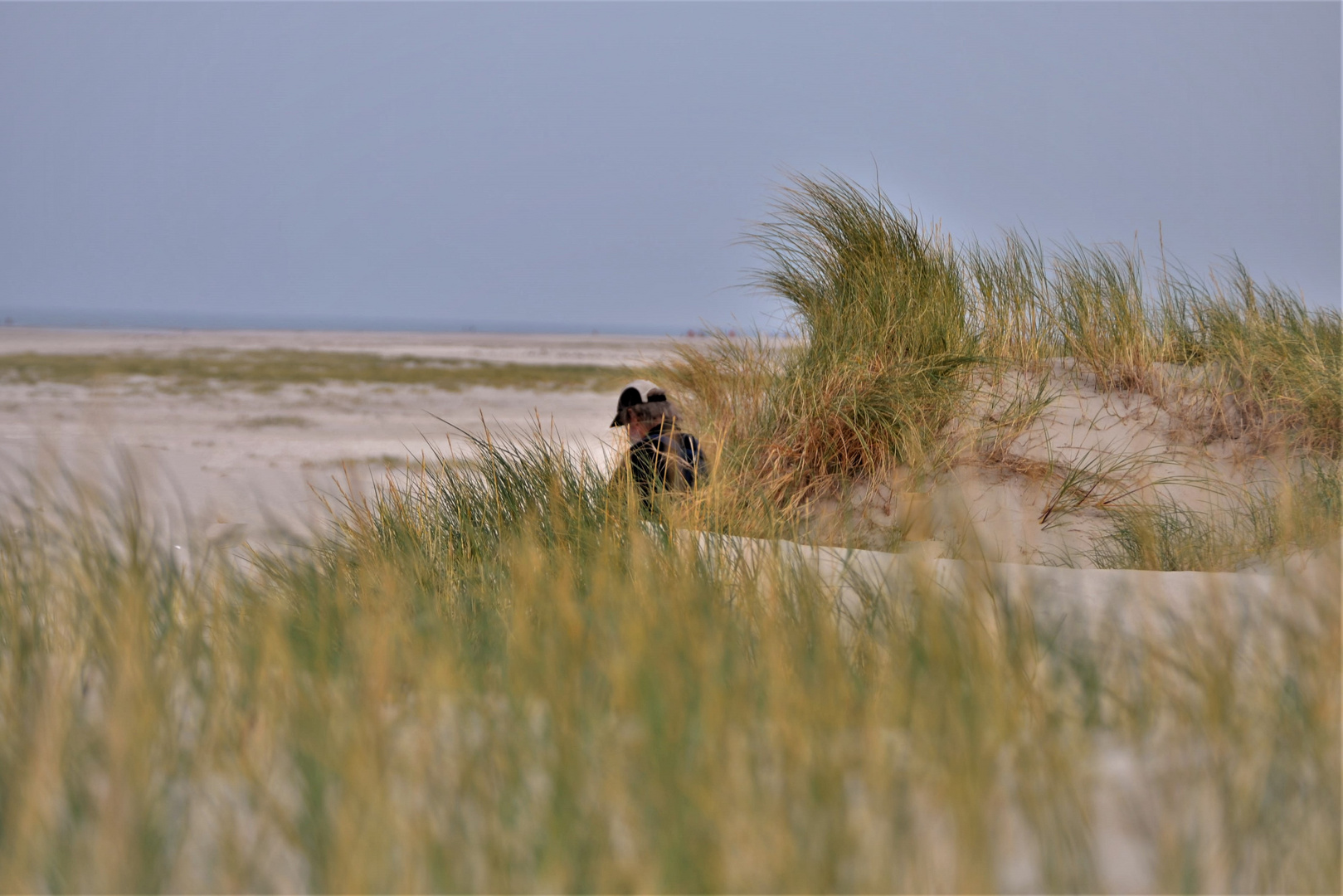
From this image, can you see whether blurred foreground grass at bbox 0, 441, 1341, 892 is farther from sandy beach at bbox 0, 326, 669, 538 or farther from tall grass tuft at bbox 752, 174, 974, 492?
tall grass tuft at bbox 752, 174, 974, 492

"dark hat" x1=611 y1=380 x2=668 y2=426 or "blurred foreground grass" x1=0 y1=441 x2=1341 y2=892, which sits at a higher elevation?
"dark hat" x1=611 y1=380 x2=668 y2=426

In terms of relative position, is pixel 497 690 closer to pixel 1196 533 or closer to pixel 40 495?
pixel 40 495

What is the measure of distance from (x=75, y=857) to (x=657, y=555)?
1504 mm

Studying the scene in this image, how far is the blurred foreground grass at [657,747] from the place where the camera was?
1312 millimetres

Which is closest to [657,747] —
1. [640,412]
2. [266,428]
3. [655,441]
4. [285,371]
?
[655,441]

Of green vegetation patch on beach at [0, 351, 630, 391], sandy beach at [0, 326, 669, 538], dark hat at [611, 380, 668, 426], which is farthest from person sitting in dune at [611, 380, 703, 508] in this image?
green vegetation patch on beach at [0, 351, 630, 391]

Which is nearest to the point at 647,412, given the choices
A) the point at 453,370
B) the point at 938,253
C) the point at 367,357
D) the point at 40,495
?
the point at 938,253

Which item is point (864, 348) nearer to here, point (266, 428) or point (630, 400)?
point (630, 400)

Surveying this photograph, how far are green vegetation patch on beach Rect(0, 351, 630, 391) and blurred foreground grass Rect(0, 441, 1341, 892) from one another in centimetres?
1489

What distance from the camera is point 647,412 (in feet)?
16.4

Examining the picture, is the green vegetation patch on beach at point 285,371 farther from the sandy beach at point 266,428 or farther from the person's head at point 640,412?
the person's head at point 640,412

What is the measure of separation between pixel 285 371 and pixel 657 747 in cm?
2465

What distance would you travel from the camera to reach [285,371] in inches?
945

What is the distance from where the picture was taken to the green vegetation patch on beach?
20344mm
